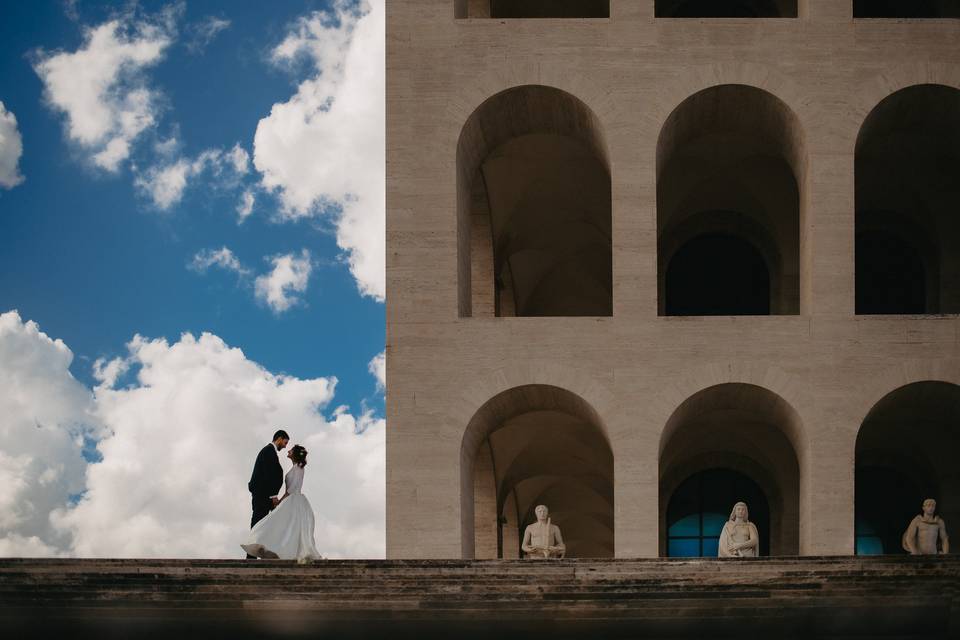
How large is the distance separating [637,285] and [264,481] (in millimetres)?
8540

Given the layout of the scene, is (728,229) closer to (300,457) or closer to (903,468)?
(903,468)

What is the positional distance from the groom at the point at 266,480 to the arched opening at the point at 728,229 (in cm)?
1234

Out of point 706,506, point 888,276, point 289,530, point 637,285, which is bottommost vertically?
point 289,530

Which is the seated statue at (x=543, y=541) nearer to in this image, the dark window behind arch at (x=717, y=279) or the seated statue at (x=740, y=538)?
the seated statue at (x=740, y=538)

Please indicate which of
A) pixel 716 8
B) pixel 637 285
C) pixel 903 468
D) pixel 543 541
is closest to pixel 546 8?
pixel 716 8

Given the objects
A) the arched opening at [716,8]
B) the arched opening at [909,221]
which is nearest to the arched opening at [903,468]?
the arched opening at [909,221]

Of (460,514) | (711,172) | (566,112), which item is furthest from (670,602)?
(711,172)

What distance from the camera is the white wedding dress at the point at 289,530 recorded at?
65.9ft

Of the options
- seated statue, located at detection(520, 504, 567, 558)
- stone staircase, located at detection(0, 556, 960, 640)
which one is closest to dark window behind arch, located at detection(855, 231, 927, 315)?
seated statue, located at detection(520, 504, 567, 558)

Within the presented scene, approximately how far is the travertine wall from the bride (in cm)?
519

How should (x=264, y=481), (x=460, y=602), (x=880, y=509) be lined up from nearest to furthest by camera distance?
1. (x=460, y=602)
2. (x=264, y=481)
3. (x=880, y=509)

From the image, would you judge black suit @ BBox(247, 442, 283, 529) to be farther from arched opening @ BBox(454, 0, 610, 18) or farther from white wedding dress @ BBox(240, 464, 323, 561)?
arched opening @ BBox(454, 0, 610, 18)

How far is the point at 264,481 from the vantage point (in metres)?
21.1

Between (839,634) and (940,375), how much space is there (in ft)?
28.9
